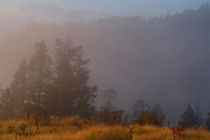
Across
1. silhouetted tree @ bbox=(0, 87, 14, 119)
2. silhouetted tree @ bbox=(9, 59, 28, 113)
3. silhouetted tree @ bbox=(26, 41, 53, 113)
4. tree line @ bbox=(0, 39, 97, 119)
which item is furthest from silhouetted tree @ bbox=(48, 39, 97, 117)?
silhouetted tree @ bbox=(0, 87, 14, 119)

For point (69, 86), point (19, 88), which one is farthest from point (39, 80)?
point (19, 88)

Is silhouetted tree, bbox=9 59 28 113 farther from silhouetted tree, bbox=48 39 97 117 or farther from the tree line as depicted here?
silhouetted tree, bbox=48 39 97 117

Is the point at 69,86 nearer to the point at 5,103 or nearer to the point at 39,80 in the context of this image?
the point at 39,80

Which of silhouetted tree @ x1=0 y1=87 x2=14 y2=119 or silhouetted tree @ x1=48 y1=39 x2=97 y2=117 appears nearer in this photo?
silhouetted tree @ x1=48 y1=39 x2=97 y2=117

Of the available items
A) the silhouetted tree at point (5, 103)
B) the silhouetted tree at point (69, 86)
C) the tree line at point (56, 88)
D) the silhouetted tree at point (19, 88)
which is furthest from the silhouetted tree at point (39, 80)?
the silhouetted tree at point (5, 103)

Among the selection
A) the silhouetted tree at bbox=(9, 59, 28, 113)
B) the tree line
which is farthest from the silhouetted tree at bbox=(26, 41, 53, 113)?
the silhouetted tree at bbox=(9, 59, 28, 113)

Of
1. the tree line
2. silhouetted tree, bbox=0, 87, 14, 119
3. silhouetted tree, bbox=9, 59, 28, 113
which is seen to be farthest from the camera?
silhouetted tree, bbox=0, 87, 14, 119

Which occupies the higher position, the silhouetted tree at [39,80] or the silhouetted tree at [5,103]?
the silhouetted tree at [39,80]

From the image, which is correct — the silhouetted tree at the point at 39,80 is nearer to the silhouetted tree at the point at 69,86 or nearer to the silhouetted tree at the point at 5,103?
the silhouetted tree at the point at 69,86

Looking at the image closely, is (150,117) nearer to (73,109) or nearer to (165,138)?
(165,138)

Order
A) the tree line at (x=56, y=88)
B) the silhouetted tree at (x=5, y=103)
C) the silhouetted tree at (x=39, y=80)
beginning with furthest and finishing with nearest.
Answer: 1. the silhouetted tree at (x=5, y=103)
2. the silhouetted tree at (x=39, y=80)
3. the tree line at (x=56, y=88)

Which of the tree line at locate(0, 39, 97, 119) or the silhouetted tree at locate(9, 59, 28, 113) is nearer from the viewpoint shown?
the tree line at locate(0, 39, 97, 119)

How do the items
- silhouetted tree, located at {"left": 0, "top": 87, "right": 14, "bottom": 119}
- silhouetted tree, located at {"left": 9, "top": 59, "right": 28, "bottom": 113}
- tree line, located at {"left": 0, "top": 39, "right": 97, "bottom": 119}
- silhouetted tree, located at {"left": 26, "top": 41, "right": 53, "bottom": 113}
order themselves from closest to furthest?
tree line, located at {"left": 0, "top": 39, "right": 97, "bottom": 119} < silhouetted tree, located at {"left": 26, "top": 41, "right": 53, "bottom": 113} < silhouetted tree, located at {"left": 9, "top": 59, "right": 28, "bottom": 113} < silhouetted tree, located at {"left": 0, "top": 87, "right": 14, "bottom": 119}

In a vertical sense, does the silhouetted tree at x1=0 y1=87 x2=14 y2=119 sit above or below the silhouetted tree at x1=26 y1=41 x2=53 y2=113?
below
